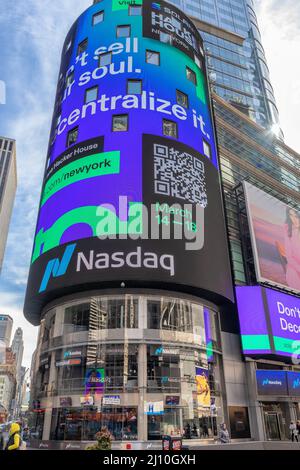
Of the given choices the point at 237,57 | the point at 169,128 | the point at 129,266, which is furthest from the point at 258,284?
the point at 237,57

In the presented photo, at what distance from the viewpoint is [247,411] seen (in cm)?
3259

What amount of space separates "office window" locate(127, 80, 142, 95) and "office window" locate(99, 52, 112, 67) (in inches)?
159

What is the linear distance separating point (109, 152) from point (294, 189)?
38.0 meters

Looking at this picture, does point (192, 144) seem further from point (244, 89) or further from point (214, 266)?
point (244, 89)

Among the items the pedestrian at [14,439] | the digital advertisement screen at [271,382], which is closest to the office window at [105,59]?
the digital advertisement screen at [271,382]

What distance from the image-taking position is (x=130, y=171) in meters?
32.7

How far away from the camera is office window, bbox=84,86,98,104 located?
38500 mm

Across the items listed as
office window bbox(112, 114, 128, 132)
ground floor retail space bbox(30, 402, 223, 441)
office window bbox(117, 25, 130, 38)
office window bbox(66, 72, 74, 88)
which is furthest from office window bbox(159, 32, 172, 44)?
ground floor retail space bbox(30, 402, 223, 441)

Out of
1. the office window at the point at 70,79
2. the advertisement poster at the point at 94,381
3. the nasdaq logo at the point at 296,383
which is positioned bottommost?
the advertisement poster at the point at 94,381

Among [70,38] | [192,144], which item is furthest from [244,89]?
[192,144]

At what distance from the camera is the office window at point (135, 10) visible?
144 ft

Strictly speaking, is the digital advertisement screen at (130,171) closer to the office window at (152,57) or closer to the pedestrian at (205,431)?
the office window at (152,57)

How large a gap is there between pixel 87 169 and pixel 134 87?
11.4m

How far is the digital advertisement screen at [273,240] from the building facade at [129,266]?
607 centimetres
